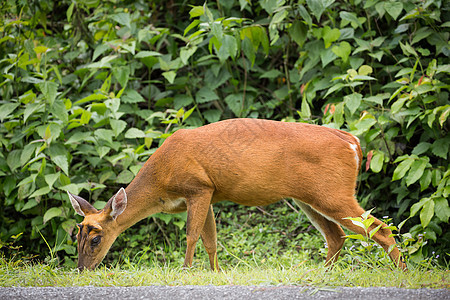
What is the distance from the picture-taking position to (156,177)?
5.27 meters

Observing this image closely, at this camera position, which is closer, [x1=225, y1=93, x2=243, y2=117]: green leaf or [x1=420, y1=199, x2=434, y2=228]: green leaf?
[x1=420, y1=199, x2=434, y2=228]: green leaf

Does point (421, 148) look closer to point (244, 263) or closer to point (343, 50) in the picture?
point (343, 50)

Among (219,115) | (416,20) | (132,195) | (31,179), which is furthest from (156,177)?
(416,20)

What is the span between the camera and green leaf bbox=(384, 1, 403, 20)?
6.91 m

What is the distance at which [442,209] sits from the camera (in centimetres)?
596

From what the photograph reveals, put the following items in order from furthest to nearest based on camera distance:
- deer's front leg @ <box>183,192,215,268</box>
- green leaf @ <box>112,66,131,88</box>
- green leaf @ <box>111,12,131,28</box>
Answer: green leaf @ <box>111,12,131,28</box>, green leaf @ <box>112,66,131,88</box>, deer's front leg @ <box>183,192,215,268</box>

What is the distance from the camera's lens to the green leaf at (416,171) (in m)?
6.22

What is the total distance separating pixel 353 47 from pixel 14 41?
5156 millimetres

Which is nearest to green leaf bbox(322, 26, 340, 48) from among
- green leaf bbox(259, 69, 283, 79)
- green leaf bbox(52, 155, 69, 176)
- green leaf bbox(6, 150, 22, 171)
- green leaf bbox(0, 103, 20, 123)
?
green leaf bbox(259, 69, 283, 79)

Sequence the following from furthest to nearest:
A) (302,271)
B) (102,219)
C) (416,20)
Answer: (416,20), (102,219), (302,271)

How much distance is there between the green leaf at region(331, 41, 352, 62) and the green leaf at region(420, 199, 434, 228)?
7.39 ft

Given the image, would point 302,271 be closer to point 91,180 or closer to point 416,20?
point 91,180

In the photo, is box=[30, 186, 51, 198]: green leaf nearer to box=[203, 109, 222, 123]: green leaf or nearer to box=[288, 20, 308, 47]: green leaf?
box=[203, 109, 222, 123]: green leaf

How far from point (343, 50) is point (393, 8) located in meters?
0.82
